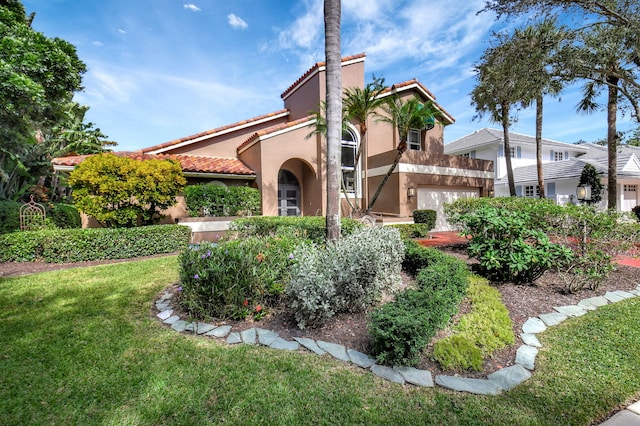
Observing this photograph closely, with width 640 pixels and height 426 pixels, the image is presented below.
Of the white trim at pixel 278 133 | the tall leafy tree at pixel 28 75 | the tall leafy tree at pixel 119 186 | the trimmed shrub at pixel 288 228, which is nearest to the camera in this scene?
the trimmed shrub at pixel 288 228

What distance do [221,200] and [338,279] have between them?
9.10 metres

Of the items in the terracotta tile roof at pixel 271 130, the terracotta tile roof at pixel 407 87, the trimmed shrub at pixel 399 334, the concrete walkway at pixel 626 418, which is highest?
the terracotta tile roof at pixel 407 87

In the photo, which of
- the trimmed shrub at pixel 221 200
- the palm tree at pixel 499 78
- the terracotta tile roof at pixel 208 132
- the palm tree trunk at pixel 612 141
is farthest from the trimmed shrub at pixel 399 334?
the palm tree trunk at pixel 612 141

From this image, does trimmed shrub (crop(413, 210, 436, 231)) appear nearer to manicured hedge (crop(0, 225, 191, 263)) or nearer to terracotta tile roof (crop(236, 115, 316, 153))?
terracotta tile roof (crop(236, 115, 316, 153))

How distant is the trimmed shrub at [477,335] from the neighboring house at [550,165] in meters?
23.3

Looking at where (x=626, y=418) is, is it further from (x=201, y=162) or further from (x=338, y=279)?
(x=201, y=162)

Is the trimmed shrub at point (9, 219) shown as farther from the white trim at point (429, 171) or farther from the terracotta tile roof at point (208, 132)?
the white trim at point (429, 171)

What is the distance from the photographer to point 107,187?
9.27 metres

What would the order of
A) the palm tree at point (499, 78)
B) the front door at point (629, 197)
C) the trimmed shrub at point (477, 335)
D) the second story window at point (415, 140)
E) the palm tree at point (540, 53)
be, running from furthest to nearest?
the front door at point (629, 197) → the second story window at point (415, 140) → the palm tree at point (499, 78) → the palm tree at point (540, 53) → the trimmed shrub at point (477, 335)

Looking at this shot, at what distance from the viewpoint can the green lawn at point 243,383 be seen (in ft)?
8.81

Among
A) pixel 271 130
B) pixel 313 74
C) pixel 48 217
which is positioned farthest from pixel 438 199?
pixel 48 217

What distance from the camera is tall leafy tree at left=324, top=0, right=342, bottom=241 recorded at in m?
6.17

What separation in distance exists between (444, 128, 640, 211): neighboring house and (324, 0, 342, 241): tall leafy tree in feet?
79.4

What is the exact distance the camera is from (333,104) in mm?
6262
